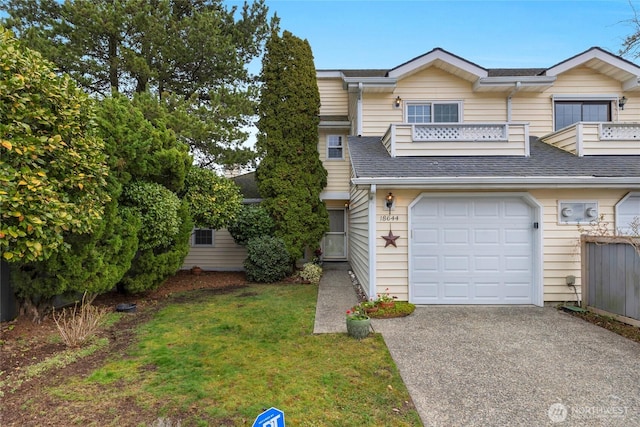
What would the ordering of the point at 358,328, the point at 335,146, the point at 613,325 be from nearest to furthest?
the point at 358,328 < the point at 613,325 < the point at 335,146

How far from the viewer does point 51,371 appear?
12.6 ft

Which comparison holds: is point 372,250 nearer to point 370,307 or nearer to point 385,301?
point 385,301

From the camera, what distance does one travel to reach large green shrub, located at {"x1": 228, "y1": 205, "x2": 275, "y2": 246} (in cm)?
991

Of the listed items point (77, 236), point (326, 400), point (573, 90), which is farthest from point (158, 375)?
point (573, 90)

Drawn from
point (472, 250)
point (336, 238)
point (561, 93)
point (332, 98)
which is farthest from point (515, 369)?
point (332, 98)

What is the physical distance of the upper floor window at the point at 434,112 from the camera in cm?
978

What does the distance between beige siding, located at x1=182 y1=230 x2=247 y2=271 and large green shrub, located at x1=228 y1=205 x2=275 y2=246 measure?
1.89 m

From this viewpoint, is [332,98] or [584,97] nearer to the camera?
[584,97]

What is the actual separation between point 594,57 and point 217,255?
13882 millimetres

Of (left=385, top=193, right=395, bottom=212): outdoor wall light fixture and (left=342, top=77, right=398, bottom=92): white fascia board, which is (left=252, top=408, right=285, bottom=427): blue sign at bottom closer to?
(left=385, top=193, right=395, bottom=212): outdoor wall light fixture

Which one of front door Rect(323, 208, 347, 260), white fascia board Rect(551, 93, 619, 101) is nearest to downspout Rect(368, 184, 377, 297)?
front door Rect(323, 208, 347, 260)

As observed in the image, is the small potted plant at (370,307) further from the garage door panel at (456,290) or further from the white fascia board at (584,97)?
the white fascia board at (584,97)

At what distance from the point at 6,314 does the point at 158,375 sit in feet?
12.3

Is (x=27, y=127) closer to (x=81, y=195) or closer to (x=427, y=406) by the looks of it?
(x=81, y=195)
